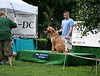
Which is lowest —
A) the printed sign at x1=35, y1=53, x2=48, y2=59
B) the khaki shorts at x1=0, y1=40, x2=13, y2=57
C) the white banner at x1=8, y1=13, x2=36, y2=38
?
the printed sign at x1=35, y1=53, x2=48, y2=59

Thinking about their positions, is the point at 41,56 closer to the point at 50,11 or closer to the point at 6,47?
the point at 6,47

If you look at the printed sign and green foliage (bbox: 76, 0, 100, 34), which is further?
the printed sign

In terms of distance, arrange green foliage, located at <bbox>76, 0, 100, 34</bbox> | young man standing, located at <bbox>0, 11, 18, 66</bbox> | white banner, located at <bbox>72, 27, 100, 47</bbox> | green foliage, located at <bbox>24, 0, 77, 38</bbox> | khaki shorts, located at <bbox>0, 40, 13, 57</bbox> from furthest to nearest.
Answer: green foliage, located at <bbox>24, 0, 77, 38</bbox>
white banner, located at <bbox>72, 27, 100, 47</bbox>
khaki shorts, located at <bbox>0, 40, 13, 57</bbox>
young man standing, located at <bbox>0, 11, 18, 66</bbox>
green foliage, located at <bbox>76, 0, 100, 34</bbox>

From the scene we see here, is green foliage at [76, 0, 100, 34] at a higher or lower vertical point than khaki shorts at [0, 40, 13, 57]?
higher

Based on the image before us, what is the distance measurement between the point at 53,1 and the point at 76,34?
1281 cm

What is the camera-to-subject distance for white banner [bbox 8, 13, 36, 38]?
1334 cm

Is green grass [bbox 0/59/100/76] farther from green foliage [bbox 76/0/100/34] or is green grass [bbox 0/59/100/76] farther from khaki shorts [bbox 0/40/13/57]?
green foliage [bbox 76/0/100/34]

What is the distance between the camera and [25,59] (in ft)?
30.7

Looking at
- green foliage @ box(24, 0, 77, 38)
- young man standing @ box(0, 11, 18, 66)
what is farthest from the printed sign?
green foliage @ box(24, 0, 77, 38)

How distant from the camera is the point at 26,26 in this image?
1349 cm

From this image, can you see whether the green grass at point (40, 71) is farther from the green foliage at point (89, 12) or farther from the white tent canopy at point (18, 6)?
the white tent canopy at point (18, 6)

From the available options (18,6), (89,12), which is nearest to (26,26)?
(18,6)

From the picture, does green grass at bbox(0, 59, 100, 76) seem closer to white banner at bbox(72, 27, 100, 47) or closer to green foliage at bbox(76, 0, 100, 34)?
green foliage at bbox(76, 0, 100, 34)

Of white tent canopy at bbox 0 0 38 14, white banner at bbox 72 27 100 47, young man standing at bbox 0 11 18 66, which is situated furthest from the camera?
white tent canopy at bbox 0 0 38 14
